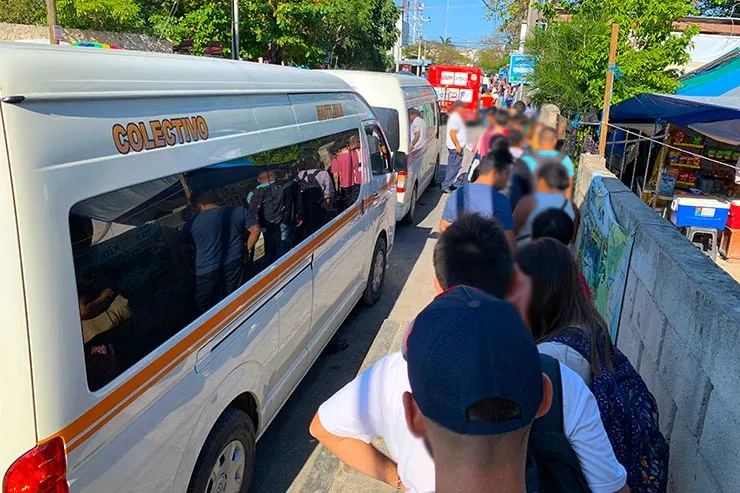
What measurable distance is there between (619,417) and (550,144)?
4.80 metres

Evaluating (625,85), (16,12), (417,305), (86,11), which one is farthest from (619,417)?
(16,12)

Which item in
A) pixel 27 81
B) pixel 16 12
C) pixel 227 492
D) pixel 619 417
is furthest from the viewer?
pixel 16 12

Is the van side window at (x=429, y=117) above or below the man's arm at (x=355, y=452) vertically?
above

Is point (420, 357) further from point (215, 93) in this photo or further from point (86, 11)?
point (86, 11)

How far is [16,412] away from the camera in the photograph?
1.67 m

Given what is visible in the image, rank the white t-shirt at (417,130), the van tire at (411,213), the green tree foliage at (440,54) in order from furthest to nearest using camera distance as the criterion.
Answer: the green tree foliage at (440,54), the van tire at (411,213), the white t-shirt at (417,130)

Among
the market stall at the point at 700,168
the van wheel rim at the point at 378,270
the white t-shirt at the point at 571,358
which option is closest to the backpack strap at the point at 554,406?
the white t-shirt at the point at 571,358

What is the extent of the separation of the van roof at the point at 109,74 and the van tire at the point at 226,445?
152cm

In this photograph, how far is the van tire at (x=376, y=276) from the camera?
590 centimetres

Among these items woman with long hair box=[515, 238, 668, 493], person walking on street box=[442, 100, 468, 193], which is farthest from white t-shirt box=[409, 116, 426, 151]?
woman with long hair box=[515, 238, 668, 493]

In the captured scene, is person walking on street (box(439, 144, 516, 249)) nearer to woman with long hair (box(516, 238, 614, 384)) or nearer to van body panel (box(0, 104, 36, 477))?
woman with long hair (box(516, 238, 614, 384))

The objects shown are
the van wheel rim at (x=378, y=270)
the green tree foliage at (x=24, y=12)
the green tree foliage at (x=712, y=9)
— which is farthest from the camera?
the green tree foliage at (x=712, y=9)

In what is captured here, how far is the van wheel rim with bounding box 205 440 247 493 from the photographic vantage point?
8.99ft

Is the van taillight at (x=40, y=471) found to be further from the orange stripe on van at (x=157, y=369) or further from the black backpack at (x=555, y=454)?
the black backpack at (x=555, y=454)
